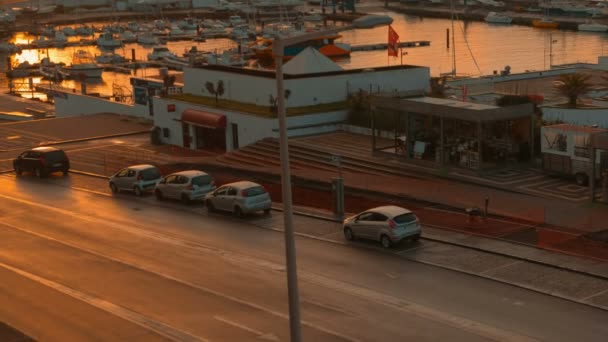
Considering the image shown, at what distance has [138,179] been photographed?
131 ft

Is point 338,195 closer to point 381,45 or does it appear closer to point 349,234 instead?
point 349,234

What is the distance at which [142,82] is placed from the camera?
68.9m

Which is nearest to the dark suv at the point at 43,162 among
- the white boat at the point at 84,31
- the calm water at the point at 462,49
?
the calm water at the point at 462,49

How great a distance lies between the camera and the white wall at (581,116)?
47219mm

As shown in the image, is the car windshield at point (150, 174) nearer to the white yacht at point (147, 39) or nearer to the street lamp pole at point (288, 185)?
the street lamp pole at point (288, 185)

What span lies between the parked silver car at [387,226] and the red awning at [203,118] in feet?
77.1

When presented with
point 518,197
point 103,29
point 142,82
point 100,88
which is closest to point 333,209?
point 518,197

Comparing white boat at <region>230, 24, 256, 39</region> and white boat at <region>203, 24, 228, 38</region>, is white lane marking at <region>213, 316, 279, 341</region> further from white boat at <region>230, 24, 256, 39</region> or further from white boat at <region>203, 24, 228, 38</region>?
white boat at <region>203, 24, 228, 38</region>

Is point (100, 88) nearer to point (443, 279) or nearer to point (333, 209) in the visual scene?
point (333, 209)

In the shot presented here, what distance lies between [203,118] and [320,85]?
6.62m

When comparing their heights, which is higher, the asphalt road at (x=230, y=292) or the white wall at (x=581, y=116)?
the white wall at (x=581, y=116)

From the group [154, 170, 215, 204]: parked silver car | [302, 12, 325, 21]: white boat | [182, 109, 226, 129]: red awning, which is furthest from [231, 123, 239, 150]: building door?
[302, 12, 325, 21]: white boat

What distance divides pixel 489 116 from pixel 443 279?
1307cm

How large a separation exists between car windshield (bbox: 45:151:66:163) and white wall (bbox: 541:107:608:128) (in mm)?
22290
